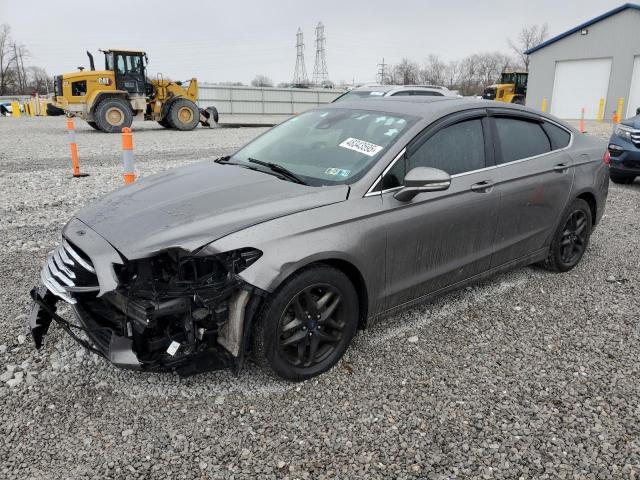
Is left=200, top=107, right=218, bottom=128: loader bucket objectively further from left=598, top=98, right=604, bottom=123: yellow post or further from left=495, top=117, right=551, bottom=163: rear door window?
left=598, top=98, right=604, bottom=123: yellow post

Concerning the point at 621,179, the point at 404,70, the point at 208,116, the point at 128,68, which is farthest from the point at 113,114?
the point at 404,70

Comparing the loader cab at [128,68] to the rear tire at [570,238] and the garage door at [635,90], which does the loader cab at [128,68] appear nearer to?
the rear tire at [570,238]

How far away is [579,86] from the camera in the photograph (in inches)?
1123

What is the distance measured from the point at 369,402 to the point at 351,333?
44cm

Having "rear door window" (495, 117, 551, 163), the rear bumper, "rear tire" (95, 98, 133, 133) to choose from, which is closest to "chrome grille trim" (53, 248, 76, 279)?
"rear door window" (495, 117, 551, 163)

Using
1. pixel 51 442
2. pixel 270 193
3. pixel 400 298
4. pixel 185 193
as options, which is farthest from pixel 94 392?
pixel 400 298

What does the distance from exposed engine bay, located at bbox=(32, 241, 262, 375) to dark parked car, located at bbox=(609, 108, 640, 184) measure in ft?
26.0

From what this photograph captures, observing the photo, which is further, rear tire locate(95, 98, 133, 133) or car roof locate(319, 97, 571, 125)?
rear tire locate(95, 98, 133, 133)

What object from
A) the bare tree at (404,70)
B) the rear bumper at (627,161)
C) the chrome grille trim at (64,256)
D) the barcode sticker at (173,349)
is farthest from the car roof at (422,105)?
the bare tree at (404,70)

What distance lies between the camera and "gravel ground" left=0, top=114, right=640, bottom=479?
2.36 meters

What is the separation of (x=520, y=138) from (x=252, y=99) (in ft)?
92.4

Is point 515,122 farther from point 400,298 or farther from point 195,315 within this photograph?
point 195,315

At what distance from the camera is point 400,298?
3.30 m

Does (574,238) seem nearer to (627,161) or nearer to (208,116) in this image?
(627,161)
